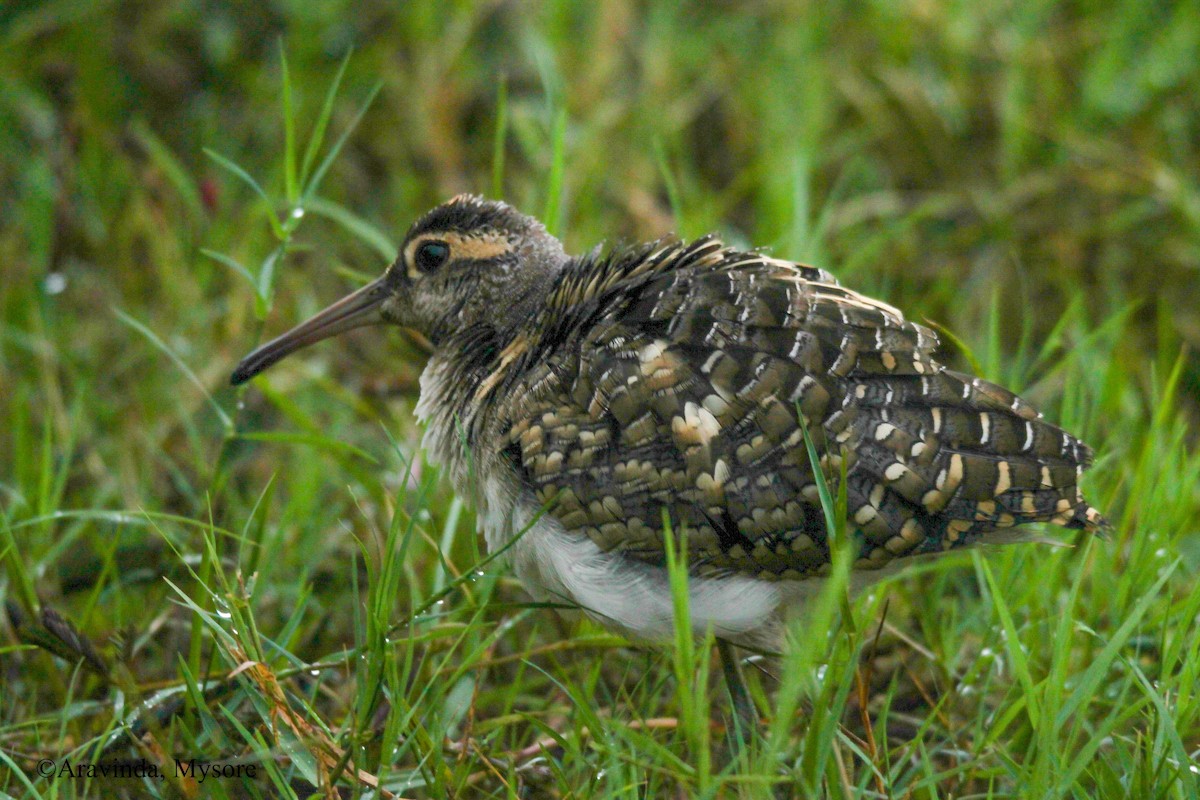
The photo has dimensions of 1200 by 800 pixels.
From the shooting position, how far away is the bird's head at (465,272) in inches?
142

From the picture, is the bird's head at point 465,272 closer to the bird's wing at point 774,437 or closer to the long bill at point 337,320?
the long bill at point 337,320

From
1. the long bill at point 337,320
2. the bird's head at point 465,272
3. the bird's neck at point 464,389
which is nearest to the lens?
the bird's neck at point 464,389

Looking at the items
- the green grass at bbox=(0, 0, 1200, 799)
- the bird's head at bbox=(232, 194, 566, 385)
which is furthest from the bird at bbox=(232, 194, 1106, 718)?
the bird's head at bbox=(232, 194, 566, 385)

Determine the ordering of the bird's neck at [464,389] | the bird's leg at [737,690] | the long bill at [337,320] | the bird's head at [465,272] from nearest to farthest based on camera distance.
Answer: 1. the bird's leg at [737,690]
2. the bird's neck at [464,389]
3. the bird's head at [465,272]
4. the long bill at [337,320]

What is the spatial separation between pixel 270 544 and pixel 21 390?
4.57 ft

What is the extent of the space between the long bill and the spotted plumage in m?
0.70

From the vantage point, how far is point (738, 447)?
292 cm

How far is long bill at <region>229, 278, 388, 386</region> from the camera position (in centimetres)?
371

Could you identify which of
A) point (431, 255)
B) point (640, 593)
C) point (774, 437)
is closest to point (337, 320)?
point (431, 255)

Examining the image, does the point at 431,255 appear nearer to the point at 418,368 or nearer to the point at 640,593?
the point at 418,368

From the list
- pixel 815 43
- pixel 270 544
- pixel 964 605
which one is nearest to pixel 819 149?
pixel 815 43

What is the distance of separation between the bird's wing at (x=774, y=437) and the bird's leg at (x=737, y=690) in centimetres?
32

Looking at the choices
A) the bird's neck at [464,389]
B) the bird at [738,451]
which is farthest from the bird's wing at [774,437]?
the bird's neck at [464,389]

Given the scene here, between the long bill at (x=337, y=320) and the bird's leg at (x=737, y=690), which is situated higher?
the long bill at (x=337, y=320)
